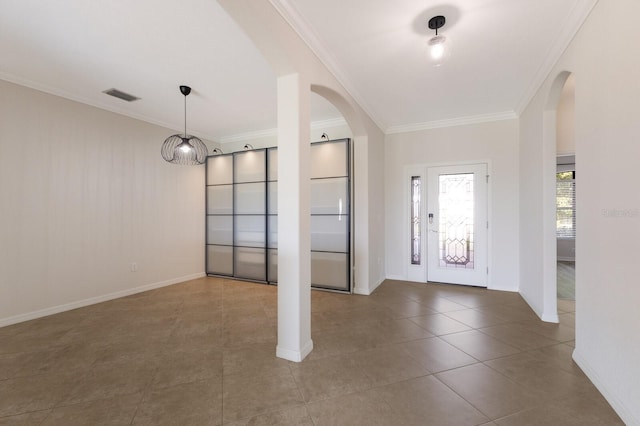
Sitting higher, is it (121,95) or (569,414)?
(121,95)

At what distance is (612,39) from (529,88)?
1.78m

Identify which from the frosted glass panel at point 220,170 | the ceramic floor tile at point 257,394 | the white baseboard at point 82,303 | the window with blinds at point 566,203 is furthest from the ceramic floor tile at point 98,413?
the window with blinds at point 566,203

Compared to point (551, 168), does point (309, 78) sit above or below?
above

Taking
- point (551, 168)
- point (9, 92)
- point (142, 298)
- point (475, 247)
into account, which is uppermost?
point (9, 92)

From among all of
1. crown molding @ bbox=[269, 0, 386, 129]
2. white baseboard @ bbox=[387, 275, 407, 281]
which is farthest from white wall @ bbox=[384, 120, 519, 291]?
crown molding @ bbox=[269, 0, 386, 129]

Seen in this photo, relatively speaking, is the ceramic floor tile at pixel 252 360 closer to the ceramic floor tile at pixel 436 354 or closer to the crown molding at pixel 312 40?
the ceramic floor tile at pixel 436 354

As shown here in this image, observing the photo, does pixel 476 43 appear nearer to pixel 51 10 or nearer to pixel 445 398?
pixel 445 398

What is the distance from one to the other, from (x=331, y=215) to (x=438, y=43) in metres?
2.69

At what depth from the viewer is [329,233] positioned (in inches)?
171

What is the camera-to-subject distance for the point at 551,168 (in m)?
2.94

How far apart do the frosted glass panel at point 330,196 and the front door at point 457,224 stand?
160 centimetres

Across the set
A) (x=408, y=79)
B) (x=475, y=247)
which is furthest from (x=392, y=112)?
(x=475, y=247)

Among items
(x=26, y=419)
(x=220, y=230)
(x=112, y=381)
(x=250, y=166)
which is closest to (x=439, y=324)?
(x=112, y=381)

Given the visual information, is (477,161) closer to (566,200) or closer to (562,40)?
(562,40)
